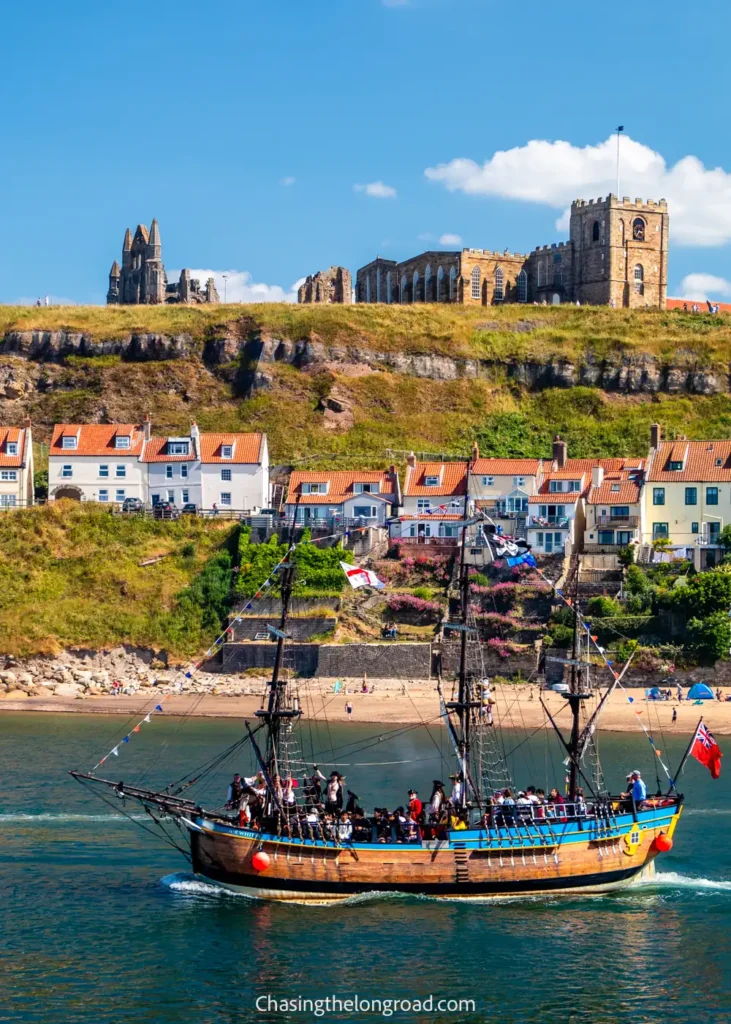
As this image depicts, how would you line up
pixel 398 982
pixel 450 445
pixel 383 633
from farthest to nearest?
1. pixel 450 445
2. pixel 383 633
3. pixel 398 982

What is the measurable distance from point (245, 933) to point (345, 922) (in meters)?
2.77

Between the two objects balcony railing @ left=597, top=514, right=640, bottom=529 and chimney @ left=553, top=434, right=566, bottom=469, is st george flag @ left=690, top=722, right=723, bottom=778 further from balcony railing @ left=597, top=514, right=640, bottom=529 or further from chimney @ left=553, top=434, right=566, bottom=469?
chimney @ left=553, top=434, right=566, bottom=469

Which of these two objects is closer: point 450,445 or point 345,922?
point 345,922

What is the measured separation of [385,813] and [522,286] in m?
98.8

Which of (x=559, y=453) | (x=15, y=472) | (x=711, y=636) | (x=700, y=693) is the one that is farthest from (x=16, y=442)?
(x=700, y=693)

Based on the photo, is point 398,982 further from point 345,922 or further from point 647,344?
point 647,344

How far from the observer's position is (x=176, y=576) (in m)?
85.5

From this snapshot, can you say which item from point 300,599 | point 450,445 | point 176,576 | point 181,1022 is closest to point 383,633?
point 300,599

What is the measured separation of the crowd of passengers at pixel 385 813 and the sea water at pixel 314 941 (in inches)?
75.9

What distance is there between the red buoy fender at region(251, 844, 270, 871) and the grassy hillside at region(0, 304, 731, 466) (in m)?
65.1

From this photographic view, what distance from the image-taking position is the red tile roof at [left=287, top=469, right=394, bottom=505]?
90.2 meters

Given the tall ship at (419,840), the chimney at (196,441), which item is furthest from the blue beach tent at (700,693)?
the chimney at (196,441)

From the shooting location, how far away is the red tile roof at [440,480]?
9000 centimetres

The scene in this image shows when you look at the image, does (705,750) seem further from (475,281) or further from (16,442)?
(475,281)
